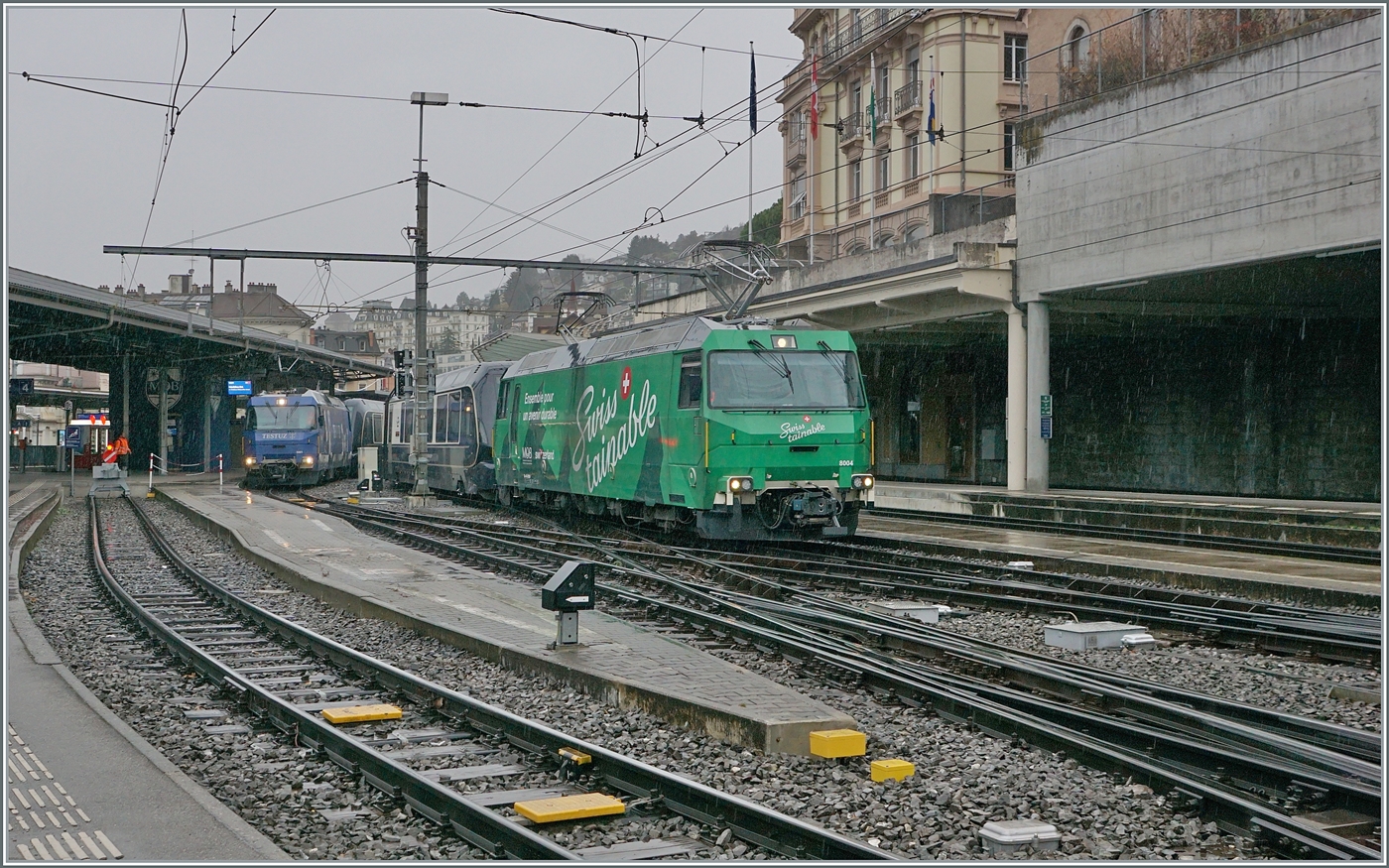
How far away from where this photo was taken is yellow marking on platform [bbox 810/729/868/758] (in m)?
7.14

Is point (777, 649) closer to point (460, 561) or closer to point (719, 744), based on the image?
point (719, 744)

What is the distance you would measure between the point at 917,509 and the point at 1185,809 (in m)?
21.7

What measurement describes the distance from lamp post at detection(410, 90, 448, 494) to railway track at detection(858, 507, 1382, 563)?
10.9 m

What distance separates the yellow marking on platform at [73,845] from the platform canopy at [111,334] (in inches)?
1147

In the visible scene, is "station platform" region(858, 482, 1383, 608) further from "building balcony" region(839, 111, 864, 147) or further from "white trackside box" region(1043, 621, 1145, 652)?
"building balcony" region(839, 111, 864, 147)

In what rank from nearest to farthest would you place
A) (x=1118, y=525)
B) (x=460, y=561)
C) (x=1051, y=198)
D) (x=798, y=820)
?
(x=798, y=820), (x=460, y=561), (x=1118, y=525), (x=1051, y=198)

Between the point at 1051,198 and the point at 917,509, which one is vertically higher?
the point at 1051,198

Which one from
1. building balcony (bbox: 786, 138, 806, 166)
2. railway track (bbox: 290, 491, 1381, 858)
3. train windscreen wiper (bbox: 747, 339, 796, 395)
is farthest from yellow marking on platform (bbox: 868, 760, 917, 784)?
building balcony (bbox: 786, 138, 806, 166)

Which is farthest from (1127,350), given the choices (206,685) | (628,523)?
(206,685)

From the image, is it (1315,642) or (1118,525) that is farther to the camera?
(1118,525)

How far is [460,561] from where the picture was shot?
18656mm

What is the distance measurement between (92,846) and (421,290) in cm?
2448

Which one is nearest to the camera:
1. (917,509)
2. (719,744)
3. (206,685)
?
(719,744)

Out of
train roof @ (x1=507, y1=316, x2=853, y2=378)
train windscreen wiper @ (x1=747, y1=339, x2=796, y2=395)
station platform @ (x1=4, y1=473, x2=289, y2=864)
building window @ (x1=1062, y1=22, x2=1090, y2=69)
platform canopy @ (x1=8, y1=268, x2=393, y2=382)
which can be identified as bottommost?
station platform @ (x1=4, y1=473, x2=289, y2=864)
